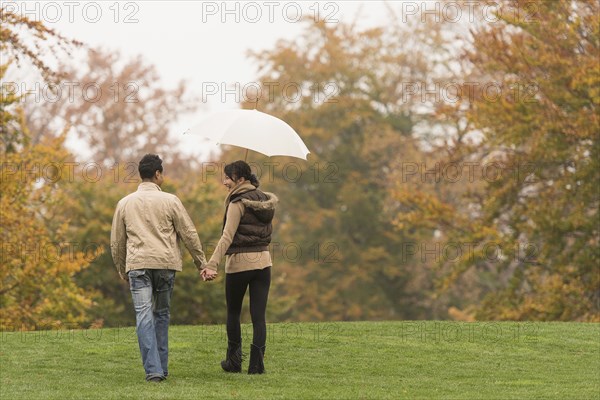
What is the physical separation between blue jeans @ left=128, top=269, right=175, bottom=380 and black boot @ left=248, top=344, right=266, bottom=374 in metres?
0.88

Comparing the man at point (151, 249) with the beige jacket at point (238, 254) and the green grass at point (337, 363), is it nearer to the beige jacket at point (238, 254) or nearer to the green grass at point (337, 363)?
the beige jacket at point (238, 254)

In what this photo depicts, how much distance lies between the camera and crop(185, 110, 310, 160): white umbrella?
10086 millimetres

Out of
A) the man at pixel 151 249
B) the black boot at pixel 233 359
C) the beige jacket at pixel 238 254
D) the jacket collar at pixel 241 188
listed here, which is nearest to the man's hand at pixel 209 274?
the man at pixel 151 249

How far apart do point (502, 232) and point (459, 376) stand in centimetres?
1719

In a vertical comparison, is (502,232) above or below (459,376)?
above

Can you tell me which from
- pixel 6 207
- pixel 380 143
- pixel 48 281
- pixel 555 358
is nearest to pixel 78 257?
pixel 48 281

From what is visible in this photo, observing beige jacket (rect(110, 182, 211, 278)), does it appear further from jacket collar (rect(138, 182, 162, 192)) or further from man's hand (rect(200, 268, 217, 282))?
man's hand (rect(200, 268, 217, 282))

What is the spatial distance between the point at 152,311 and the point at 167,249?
60cm

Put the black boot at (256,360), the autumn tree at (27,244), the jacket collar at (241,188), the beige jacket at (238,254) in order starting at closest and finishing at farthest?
1. the beige jacket at (238,254)
2. the jacket collar at (241,188)
3. the black boot at (256,360)
4. the autumn tree at (27,244)

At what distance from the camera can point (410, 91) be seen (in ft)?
143

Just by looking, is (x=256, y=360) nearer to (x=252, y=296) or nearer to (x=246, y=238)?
(x=252, y=296)

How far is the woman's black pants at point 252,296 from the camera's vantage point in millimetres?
10109

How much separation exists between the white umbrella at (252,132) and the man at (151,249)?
654 mm

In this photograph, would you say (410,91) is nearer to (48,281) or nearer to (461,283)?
(461,283)
